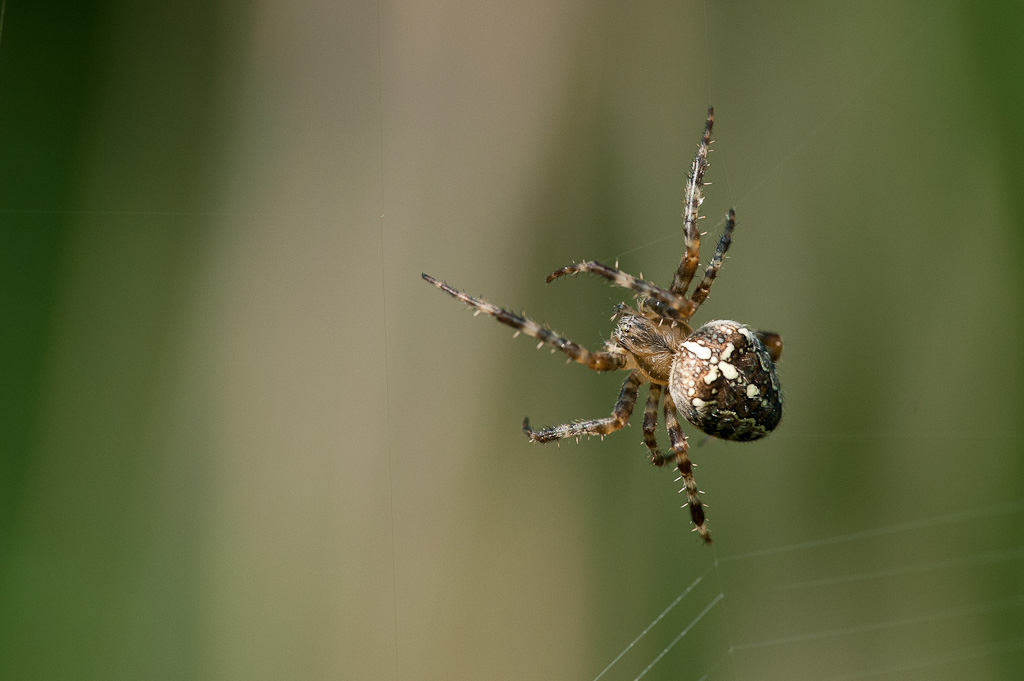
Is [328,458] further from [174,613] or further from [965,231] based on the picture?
[965,231]

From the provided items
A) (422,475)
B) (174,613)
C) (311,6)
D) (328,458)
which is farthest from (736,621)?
(311,6)

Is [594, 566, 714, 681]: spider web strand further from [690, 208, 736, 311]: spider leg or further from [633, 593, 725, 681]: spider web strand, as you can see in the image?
[690, 208, 736, 311]: spider leg

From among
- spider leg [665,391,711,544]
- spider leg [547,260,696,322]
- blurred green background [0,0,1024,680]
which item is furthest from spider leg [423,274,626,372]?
blurred green background [0,0,1024,680]

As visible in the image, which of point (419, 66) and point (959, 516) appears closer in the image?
point (419, 66)

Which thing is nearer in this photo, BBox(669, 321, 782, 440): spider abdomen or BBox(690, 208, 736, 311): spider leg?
BBox(669, 321, 782, 440): spider abdomen

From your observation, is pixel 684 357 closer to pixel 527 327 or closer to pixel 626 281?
pixel 626 281

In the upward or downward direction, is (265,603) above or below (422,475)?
below

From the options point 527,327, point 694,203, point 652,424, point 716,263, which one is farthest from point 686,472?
point 694,203

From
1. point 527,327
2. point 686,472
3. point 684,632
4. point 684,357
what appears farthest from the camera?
point 684,632
